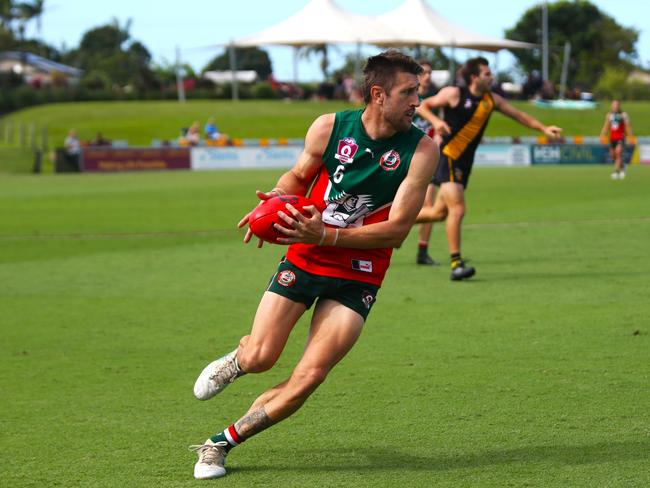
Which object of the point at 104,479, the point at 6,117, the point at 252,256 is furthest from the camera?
the point at 6,117

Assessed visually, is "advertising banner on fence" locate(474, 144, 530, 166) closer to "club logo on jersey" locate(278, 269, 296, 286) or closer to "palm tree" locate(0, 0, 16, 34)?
"club logo on jersey" locate(278, 269, 296, 286)

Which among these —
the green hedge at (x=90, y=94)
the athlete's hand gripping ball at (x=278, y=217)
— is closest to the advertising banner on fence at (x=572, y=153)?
the green hedge at (x=90, y=94)

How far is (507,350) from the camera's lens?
8.77m

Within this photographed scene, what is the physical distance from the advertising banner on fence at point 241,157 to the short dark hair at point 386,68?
3959cm

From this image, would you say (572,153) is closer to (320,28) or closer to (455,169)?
(320,28)

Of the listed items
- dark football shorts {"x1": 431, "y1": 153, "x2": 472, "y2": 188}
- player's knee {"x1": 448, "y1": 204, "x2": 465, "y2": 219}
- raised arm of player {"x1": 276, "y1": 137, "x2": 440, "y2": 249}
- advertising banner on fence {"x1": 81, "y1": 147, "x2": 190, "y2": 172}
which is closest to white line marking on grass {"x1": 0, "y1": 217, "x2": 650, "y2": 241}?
dark football shorts {"x1": 431, "y1": 153, "x2": 472, "y2": 188}

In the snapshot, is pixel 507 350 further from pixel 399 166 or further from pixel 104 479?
pixel 104 479

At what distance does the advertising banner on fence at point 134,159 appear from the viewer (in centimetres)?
4416

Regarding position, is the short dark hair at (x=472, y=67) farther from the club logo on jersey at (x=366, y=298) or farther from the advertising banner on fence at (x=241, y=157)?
the advertising banner on fence at (x=241, y=157)

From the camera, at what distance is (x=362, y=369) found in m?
8.24

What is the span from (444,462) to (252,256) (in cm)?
996

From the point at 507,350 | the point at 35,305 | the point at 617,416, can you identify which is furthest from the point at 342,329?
the point at 35,305

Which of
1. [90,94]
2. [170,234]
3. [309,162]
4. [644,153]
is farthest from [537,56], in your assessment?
[309,162]

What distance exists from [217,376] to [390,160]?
A: 146 centimetres
